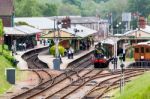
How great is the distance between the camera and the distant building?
92.8 m

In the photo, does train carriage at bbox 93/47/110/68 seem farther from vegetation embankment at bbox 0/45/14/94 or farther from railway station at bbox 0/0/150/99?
vegetation embankment at bbox 0/45/14/94

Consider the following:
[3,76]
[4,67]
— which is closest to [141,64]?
[4,67]

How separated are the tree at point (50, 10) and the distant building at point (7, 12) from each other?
8247 centimetres

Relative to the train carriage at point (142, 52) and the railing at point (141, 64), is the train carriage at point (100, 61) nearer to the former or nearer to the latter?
the railing at point (141, 64)

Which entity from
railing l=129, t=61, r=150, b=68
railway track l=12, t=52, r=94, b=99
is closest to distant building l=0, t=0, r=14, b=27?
railing l=129, t=61, r=150, b=68

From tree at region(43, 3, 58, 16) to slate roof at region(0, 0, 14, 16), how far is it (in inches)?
3241

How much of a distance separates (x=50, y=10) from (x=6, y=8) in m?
87.3

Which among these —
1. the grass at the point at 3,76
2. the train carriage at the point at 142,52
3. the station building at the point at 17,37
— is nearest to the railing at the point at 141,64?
the train carriage at the point at 142,52

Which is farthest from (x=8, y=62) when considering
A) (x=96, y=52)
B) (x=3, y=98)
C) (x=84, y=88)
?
(x=3, y=98)

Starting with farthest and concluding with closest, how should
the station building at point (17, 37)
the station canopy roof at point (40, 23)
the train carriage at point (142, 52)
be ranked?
the station canopy roof at point (40, 23)
the station building at point (17, 37)
the train carriage at point (142, 52)

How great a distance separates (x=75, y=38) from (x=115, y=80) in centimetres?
3092

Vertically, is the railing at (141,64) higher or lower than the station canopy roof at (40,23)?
lower

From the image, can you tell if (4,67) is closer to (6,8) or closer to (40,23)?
(6,8)

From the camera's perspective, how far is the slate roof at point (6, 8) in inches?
3649
